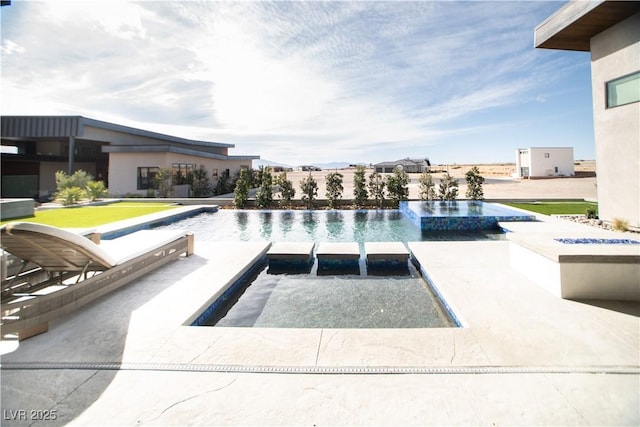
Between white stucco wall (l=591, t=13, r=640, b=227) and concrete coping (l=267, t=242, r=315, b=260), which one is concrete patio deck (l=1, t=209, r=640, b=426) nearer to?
concrete coping (l=267, t=242, r=315, b=260)

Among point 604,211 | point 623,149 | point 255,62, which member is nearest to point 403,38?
point 255,62

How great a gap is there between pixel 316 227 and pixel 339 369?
10079mm

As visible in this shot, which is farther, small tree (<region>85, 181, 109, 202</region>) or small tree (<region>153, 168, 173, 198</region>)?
small tree (<region>153, 168, 173, 198</region>)

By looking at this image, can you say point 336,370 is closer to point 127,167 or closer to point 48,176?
point 127,167

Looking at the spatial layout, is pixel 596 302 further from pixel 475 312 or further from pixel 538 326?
pixel 475 312

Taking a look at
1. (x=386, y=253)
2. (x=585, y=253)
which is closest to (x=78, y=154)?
(x=386, y=253)

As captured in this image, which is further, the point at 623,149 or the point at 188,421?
the point at 623,149

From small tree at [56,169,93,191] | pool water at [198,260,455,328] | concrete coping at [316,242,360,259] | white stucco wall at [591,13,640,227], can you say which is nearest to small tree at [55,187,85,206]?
small tree at [56,169,93,191]

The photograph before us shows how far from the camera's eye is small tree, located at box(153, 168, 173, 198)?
22859mm

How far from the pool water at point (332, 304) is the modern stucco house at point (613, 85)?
28.0ft

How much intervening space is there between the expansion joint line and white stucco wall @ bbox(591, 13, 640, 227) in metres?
9.77

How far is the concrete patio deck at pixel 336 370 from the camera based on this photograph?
98.6 inches

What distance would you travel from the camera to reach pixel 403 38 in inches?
506

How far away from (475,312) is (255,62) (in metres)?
10.4
